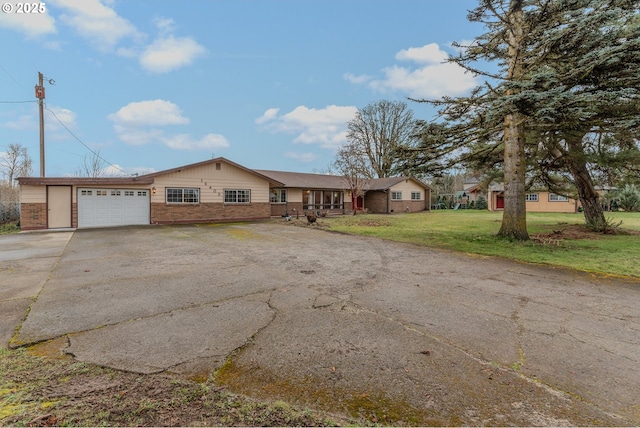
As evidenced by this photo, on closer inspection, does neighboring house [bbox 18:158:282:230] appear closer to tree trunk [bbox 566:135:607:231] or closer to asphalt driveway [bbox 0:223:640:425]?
asphalt driveway [bbox 0:223:640:425]

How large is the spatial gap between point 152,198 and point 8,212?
904 centimetres

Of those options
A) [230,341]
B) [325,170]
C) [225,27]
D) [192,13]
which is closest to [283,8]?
[225,27]

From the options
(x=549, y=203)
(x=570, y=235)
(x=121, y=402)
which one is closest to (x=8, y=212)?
(x=121, y=402)

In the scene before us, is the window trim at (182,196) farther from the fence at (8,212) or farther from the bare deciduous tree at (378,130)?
the bare deciduous tree at (378,130)

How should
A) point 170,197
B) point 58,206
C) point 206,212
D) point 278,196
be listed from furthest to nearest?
point 278,196
point 206,212
point 170,197
point 58,206

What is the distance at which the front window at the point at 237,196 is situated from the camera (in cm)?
1953

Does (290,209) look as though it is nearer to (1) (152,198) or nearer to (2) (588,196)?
(1) (152,198)

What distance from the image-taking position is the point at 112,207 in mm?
15992

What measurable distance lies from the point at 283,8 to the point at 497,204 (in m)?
30.2

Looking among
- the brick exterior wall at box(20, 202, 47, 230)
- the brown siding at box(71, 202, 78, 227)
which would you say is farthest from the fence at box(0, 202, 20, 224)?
the brown siding at box(71, 202, 78, 227)

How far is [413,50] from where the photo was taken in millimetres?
19422

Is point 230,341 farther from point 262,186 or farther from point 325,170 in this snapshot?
point 325,170

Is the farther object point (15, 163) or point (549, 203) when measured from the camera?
point (549, 203)

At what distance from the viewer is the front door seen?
47.7ft
